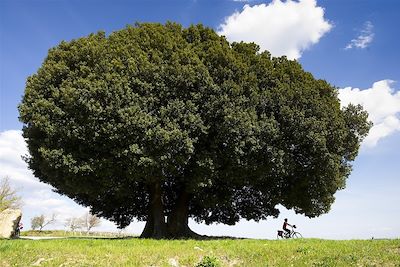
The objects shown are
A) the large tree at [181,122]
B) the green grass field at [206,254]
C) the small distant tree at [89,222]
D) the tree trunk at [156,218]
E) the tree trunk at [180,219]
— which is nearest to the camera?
the green grass field at [206,254]

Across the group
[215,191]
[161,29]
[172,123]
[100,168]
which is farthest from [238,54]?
[100,168]

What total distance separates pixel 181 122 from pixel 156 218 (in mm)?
9720

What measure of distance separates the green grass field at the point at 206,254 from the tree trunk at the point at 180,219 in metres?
13.3

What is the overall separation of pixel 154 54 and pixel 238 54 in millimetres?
6818

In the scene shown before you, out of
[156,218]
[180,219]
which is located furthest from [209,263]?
[180,219]

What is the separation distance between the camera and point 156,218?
3509 cm

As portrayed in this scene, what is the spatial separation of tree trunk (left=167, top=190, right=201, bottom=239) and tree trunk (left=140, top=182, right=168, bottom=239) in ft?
2.89

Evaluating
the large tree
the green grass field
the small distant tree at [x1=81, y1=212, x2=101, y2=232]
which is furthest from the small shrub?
the small distant tree at [x1=81, y1=212, x2=101, y2=232]

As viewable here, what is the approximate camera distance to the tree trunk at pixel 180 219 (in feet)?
118

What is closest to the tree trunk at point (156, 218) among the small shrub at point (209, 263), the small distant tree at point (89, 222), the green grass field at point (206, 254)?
the green grass field at point (206, 254)

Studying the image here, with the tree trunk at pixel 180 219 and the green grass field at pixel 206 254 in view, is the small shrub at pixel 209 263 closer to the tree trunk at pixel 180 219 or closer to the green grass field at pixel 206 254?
the green grass field at pixel 206 254

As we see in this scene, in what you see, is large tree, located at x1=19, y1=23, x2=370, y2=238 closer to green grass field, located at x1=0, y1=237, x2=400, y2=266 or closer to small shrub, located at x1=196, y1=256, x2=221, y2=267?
green grass field, located at x1=0, y1=237, x2=400, y2=266

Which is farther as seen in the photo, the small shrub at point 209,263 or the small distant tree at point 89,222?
the small distant tree at point 89,222

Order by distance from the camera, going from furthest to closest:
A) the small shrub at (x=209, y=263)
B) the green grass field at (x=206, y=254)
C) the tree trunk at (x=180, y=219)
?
1. the tree trunk at (x=180, y=219)
2. the green grass field at (x=206, y=254)
3. the small shrub at (x=209, y=263)
